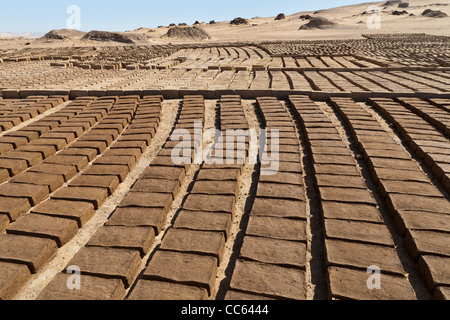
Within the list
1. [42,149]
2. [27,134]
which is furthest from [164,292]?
Result: [27,134]

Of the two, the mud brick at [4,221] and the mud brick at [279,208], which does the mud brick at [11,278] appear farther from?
the mud brick at [279,208]

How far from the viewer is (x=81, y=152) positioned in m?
3.87

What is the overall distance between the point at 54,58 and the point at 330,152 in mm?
15402

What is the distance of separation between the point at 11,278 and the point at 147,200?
48.6 inches

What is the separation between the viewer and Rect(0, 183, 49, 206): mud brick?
2926 millimetres

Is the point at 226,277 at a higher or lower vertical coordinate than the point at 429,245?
lower

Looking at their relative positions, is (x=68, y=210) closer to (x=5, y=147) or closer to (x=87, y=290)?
(x=87, y=290)

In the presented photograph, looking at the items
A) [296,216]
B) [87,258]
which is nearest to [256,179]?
[296,216]

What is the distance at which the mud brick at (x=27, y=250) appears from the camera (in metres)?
2.15

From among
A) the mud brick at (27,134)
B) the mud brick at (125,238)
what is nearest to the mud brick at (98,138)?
the mud brick at (27,134)

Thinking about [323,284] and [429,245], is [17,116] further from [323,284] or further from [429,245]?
[429,245]

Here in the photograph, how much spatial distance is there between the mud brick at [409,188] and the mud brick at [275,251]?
131 cm

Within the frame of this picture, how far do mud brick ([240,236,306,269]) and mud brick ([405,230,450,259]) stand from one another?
884 millimetres

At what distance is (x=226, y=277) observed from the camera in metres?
2.13
